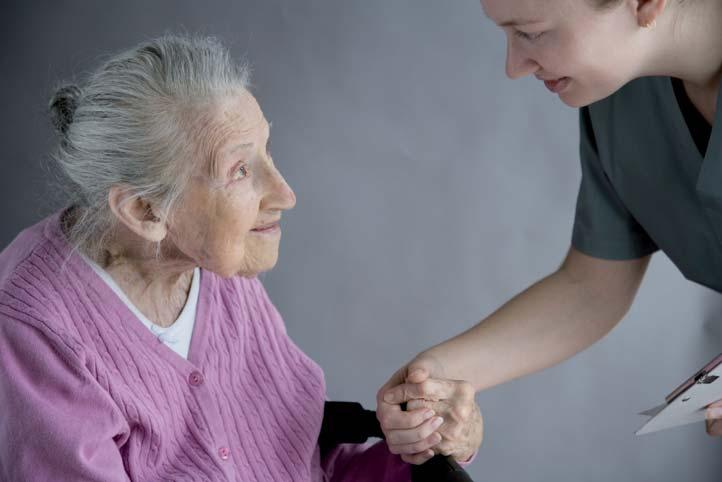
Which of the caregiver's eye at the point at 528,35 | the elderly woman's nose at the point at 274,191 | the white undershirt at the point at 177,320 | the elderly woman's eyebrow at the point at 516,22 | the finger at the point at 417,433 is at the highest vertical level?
the elderly woman's eyebrow at the point at 516,22

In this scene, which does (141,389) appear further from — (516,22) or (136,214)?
(516,22)

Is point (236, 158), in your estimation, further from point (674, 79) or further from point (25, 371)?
point (674, 79)

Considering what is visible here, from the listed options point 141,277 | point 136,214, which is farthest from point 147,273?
point 136,214

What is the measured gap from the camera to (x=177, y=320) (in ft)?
5.00

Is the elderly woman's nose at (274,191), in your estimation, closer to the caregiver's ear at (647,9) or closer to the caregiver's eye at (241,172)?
the caregiver's eye at (241,172)

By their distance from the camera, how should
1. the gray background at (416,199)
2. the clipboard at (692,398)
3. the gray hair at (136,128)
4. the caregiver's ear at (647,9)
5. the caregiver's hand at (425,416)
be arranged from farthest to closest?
the gray background at (416,199) < the caregiver's hand at (425,416) < the gray hair at (136,128) < the clipboard at (692,398) < the caregiver's ear at (647,9)

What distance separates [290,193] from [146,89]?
0.94 ft

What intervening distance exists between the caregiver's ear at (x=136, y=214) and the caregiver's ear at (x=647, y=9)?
0.78m

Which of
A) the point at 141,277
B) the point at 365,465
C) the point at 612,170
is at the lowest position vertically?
the point at 365,465

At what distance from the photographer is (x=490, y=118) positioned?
2.39 meters

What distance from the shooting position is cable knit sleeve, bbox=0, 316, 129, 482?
1286 mm

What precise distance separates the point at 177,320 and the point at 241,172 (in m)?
0.28

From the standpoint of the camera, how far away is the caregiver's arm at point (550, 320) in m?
1.65

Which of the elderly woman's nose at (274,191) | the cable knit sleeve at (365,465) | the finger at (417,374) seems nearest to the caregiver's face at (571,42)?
the elderly woman's nose at (274,191)
